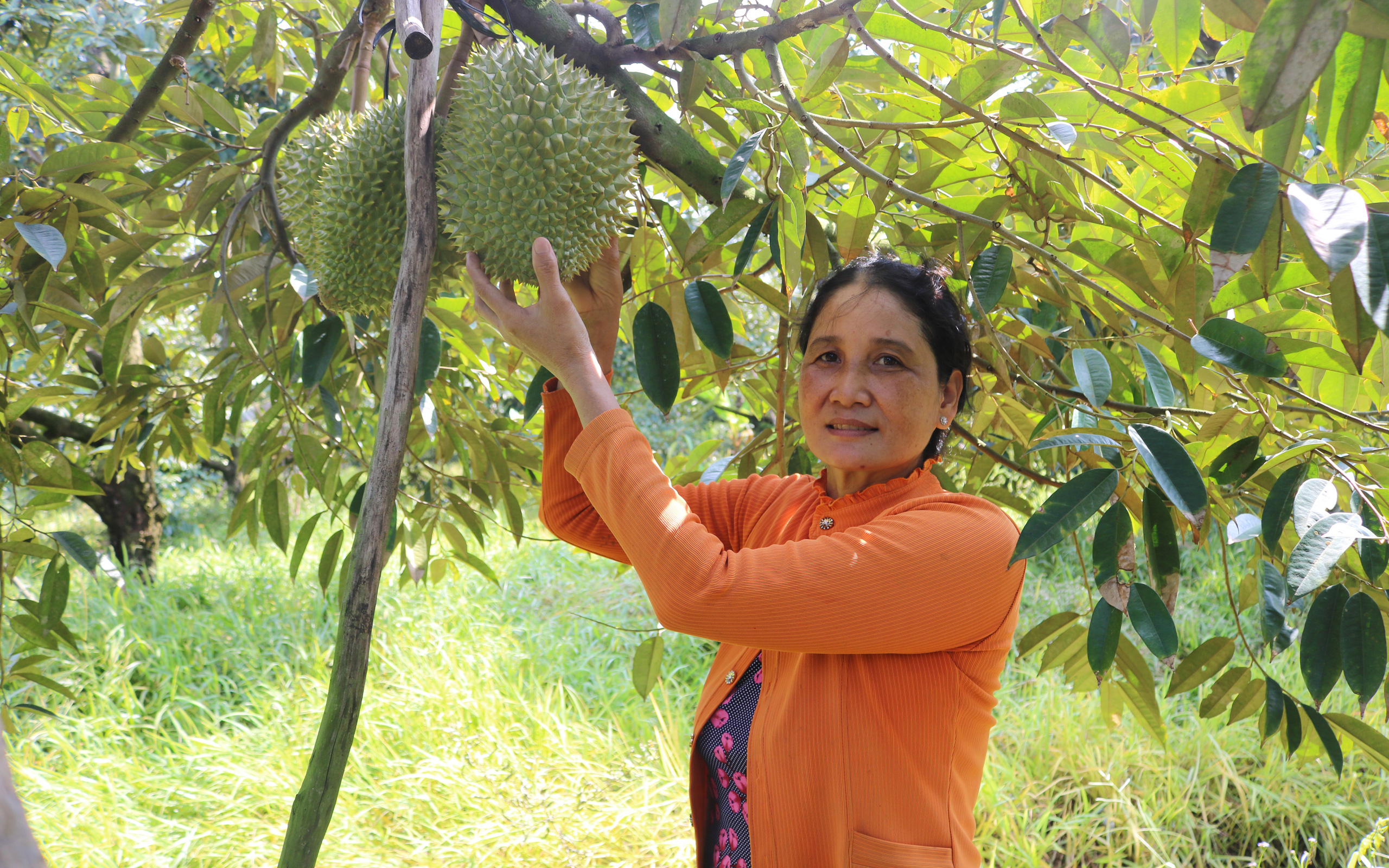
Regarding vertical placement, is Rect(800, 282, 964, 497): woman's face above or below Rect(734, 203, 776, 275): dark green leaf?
below

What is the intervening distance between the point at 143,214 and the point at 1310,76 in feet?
5.31

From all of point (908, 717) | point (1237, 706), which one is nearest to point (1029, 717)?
point (1237, 706)

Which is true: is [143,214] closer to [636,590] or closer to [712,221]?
[712,221]

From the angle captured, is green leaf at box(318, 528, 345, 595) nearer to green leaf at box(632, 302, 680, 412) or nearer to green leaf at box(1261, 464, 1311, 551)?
green leaf at box(632, 302, 680, 412)

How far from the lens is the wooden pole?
66 centimetres

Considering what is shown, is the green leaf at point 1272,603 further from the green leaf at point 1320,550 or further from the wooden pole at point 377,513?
the wooden pole at point 377,513

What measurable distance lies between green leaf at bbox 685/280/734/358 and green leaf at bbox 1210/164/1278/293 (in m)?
0.55

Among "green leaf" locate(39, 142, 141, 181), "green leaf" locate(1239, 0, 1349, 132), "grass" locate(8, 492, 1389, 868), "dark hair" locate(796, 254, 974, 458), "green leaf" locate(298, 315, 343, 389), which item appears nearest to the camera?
"green leaf" locate(1239, 0, 1349, 132)

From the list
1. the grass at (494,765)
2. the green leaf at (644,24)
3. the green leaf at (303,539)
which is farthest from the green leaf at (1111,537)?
the grass at (494,765)

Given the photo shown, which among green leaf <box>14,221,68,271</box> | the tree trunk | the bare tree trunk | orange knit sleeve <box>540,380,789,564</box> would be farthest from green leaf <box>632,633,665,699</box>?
the tree trunk

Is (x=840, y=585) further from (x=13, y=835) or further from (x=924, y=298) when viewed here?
(x=13, y=835)

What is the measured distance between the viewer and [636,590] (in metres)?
5.22

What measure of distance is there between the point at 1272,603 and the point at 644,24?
0.96 m

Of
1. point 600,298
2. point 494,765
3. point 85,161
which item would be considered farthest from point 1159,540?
point 494,765
